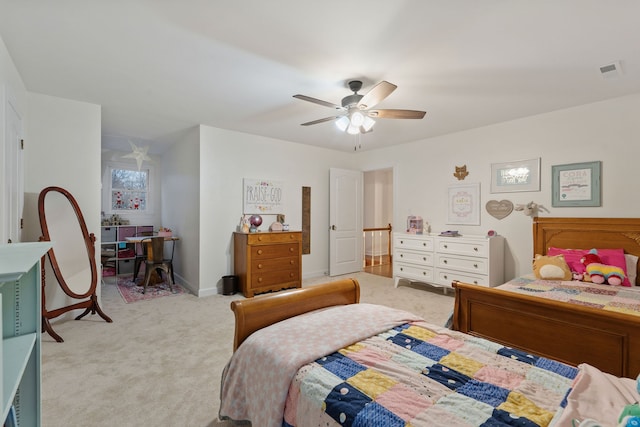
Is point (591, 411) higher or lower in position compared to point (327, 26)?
lower

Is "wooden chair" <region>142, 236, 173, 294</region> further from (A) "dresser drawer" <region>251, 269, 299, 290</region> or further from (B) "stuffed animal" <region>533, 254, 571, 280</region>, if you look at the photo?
(B) "stuffed animal" <region>533, 254, 571, 280</region>

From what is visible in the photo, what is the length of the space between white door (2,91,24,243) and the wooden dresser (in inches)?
93.8

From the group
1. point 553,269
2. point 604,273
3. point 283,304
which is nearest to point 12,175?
point 283,304

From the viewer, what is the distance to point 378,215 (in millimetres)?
8258

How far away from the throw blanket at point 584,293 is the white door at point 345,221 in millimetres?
3240

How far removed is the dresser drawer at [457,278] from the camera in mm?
3987

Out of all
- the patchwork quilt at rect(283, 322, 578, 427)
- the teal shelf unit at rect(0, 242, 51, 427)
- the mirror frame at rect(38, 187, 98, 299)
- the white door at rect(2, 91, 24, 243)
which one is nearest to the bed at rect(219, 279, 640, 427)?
the patchwork quilt at rect(283, 322, 578, 427)

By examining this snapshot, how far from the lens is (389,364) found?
1.37 metres

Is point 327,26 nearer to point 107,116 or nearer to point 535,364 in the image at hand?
point 535,364

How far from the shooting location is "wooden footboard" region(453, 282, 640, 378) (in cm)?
183

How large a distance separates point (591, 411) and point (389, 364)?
70cm

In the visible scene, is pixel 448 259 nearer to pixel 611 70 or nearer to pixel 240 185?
pixel 611 70

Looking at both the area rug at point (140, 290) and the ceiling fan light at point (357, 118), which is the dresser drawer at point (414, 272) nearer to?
the ceiling fan light at point (357, 118)

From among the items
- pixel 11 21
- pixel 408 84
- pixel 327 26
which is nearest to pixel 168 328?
pixel 11 21
